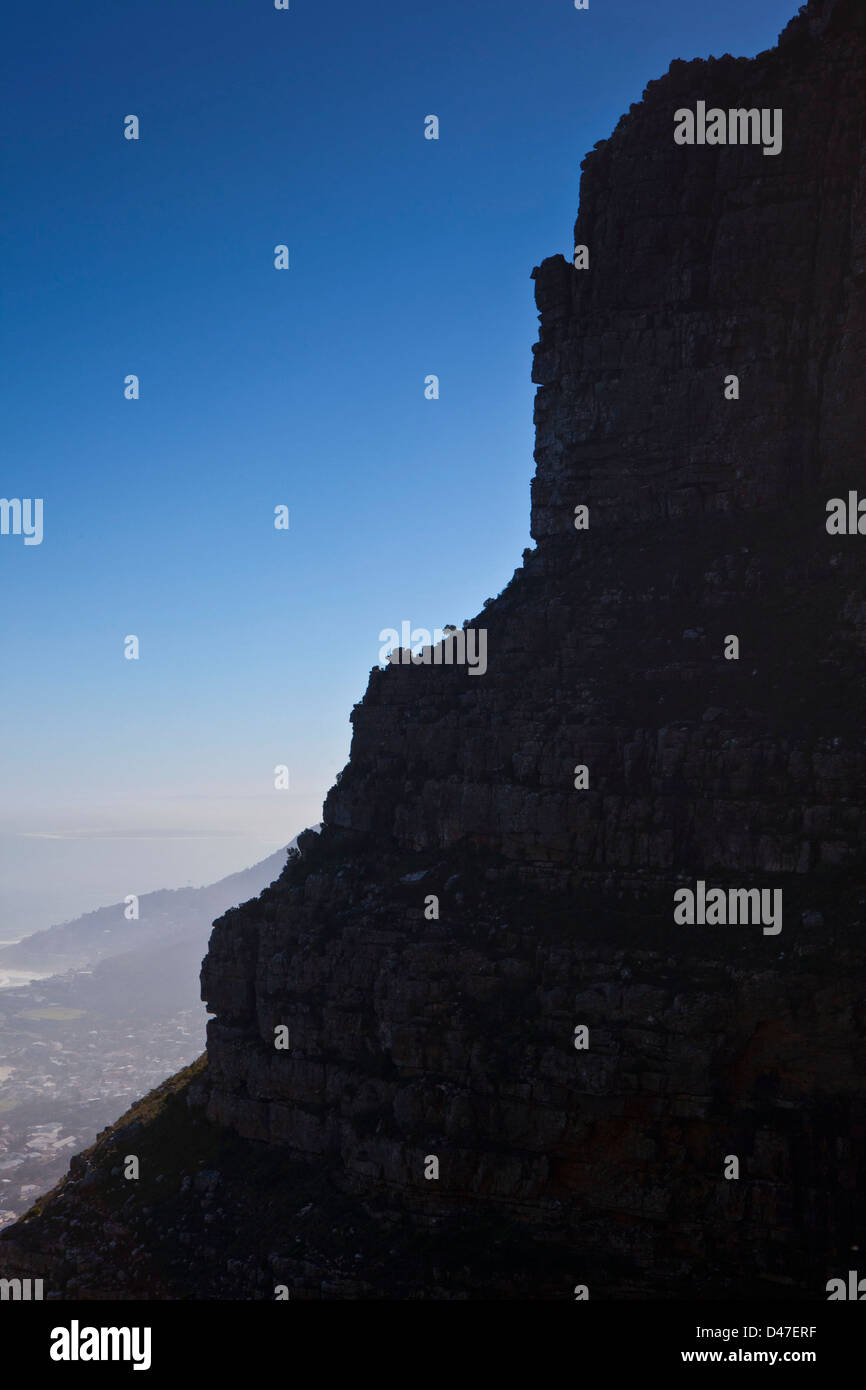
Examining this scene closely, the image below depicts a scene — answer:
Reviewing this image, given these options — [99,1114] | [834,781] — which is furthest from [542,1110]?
[99,1114]

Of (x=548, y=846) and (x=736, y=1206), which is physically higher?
(x=548, y=846)

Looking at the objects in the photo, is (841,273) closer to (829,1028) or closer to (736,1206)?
(829,1028)

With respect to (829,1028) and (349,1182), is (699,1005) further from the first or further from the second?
(349,1182)

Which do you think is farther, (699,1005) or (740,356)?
(740,356)

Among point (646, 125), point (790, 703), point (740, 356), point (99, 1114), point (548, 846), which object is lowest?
point (99, 1114)
